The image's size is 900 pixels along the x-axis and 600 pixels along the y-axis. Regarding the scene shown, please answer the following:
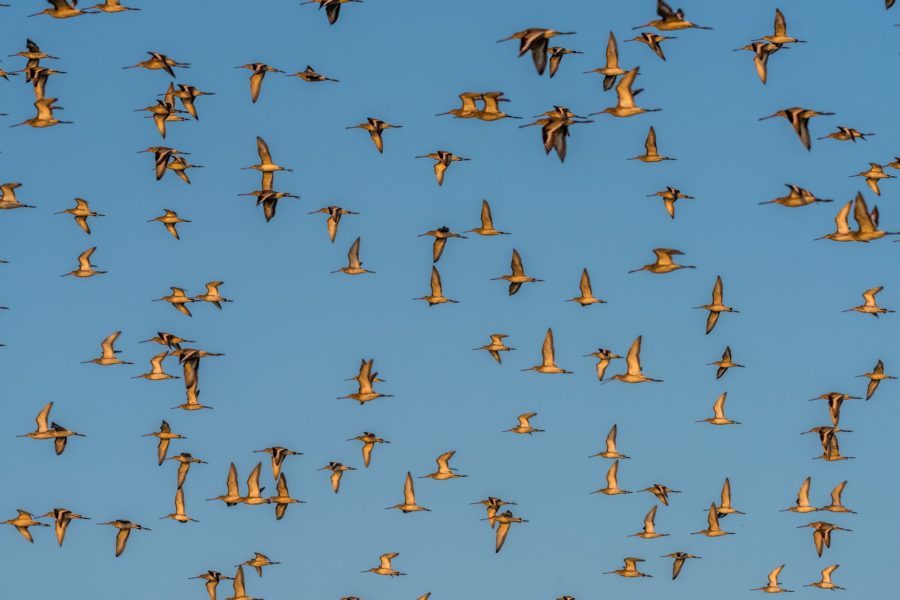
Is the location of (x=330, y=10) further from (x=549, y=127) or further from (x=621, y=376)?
(x=621, y=376)

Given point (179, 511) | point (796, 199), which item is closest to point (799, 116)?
point (796, 199)

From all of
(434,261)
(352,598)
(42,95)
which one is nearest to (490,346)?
(434,261)

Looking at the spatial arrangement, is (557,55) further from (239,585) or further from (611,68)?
(239,585)

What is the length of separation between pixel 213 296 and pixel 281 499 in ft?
30.1

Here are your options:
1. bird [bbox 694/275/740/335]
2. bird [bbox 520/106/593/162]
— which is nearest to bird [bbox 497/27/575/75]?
bird [bbox 520/106/593/162]

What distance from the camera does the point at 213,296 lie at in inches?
3991

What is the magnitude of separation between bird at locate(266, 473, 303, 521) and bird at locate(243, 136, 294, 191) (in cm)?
1253

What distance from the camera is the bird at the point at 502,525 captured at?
103 metres

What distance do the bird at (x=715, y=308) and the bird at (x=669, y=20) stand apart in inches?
613

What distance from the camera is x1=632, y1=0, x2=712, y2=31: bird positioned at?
8556 centimetres

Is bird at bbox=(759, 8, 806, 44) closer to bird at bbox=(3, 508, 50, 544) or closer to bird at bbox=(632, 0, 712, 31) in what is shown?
bird at bbox=(632, 0, 712, 31)

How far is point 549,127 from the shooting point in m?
83.1

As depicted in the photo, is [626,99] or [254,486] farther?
[254,486]

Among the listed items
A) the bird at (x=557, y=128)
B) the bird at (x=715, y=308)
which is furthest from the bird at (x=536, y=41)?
the bird at (x=715, y=308)
